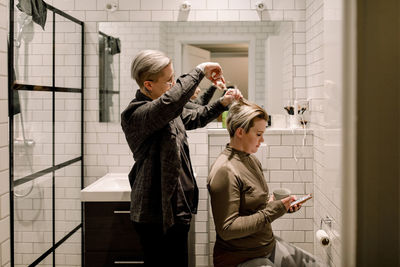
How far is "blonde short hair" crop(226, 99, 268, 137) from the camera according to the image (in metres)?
1.81

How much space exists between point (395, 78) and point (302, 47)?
2.59m

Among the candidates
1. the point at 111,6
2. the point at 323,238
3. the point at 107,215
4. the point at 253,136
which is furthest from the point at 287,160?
the point at 111,6

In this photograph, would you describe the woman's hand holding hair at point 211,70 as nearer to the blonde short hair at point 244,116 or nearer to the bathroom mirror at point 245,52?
the blonde short hair at point 244,116

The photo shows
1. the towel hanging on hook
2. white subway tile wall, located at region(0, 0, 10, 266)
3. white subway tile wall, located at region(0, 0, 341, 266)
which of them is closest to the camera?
white subway tile wall, located at region(0, 0, 10, 266)

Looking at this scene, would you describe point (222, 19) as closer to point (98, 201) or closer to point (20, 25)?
point (20, 25)

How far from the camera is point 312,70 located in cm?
257

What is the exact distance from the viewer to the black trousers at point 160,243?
1.68m

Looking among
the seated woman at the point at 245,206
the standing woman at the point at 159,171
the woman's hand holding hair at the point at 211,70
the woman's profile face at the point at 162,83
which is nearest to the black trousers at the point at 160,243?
the standing woman at the point at 159,171

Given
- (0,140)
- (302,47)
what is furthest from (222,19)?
(0,140)

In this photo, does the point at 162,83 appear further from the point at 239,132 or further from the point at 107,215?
the point at 107,215

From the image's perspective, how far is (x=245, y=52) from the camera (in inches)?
108

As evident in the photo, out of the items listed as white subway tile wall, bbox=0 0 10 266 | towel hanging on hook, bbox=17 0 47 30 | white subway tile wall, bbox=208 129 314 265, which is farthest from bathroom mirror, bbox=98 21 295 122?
white subway tile wall, bbox=0 0 10 266

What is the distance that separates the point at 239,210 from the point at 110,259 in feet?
3.47

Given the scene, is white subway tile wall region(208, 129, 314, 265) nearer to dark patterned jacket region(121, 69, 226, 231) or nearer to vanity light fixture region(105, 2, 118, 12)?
dark patterned jacket region(121, 69, 226, 231)
